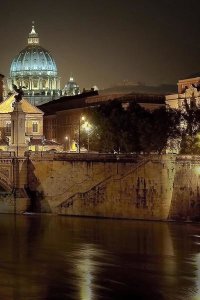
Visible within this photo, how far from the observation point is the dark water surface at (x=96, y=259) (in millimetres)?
42250

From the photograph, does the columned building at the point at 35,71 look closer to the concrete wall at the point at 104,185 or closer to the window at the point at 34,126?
the window at the point at 34,126

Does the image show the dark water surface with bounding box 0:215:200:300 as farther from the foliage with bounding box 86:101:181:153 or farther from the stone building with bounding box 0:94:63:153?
the stone building with bounding box 0:94:63:153

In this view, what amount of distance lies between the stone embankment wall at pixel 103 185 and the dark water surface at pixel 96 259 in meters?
1.41

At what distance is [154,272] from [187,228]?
1163 cm

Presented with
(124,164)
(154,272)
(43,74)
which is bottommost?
(154,272)

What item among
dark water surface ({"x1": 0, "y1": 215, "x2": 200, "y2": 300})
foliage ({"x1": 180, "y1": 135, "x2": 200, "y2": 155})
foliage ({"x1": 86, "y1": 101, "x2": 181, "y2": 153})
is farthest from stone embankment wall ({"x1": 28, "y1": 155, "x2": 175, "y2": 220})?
foliage ({"x1": 180, "y1": 135, "x2": 200, "y2": 155})

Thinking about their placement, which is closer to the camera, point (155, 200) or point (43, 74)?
point (155, 200)

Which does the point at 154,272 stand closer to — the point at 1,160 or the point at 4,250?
the point at 4,250

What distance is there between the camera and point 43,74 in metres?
170

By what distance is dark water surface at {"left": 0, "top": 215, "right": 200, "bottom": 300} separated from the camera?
42250 mm

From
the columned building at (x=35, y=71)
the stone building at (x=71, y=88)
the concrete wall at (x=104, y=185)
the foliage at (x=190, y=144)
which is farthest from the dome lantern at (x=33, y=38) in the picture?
the concrete wall at (x=104, y=185)

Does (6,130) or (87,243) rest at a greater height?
(6,130)

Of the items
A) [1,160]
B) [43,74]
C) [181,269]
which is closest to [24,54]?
[43,74]

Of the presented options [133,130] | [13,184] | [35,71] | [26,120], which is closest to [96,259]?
[13,184]
